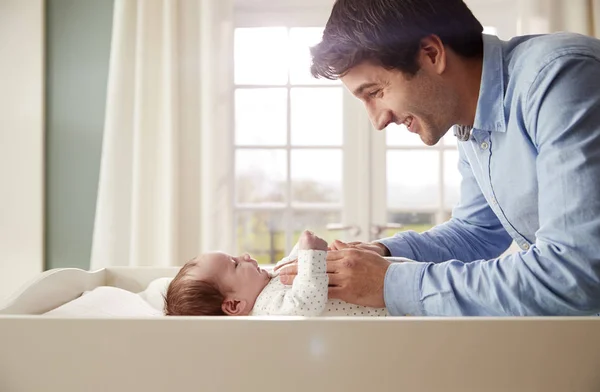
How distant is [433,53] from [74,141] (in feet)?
7.39

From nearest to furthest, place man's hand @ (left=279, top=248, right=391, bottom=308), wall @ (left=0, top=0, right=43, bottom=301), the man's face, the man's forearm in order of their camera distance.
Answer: man's hand @ (left=279, top=248, right=391, bottom=308)
the man's face
the man's forearm
wall @ (left=0, top=0, right=43, bottom=301)

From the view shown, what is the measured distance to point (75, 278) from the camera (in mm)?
1639

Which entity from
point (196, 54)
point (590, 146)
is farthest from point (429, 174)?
point (590, 146)

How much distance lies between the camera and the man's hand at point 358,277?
1.16m

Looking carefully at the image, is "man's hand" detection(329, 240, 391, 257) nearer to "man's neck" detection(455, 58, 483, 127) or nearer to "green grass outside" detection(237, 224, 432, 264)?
"man's neck" detection(455, 58, 483, 127)

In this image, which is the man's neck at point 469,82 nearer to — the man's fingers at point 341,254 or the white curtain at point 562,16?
the man's fingers at point 341,254

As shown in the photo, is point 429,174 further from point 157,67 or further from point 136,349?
point 136,349

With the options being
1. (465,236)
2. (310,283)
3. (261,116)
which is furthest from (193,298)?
(261,116)

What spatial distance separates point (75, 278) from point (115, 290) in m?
0.14

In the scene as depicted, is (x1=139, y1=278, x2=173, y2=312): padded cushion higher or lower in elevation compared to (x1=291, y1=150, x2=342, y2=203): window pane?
lower

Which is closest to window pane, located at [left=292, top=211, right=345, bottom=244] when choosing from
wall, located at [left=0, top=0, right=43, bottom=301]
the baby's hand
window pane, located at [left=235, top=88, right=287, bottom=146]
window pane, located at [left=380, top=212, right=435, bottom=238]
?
window pane, located at [left=380, top=212, right=435, bottom=238]

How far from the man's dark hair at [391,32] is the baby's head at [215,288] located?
0.55 meters

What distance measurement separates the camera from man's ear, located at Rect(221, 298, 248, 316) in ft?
4.82

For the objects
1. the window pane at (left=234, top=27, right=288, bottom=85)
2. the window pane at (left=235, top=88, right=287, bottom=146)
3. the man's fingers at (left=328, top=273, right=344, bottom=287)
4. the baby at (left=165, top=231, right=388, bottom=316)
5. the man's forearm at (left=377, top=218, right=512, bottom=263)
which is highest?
the window pane at (left=234, top=27, right=288, bottom=85)
